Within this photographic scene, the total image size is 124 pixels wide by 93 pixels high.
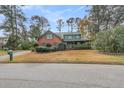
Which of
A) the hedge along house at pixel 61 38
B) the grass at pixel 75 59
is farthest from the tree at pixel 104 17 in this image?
the grass at pixel 75 59

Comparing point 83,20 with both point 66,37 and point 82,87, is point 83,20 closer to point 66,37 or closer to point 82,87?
point 66,37

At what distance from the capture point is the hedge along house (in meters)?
41.2

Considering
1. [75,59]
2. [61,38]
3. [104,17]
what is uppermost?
[104,17]

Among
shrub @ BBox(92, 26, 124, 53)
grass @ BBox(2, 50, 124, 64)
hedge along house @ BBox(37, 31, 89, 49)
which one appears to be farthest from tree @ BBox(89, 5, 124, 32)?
grass @ BBox(2, 50, 124, 64)

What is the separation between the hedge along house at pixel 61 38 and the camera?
41.2 m

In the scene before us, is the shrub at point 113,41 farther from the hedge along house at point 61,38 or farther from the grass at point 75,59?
the hedge along house at point 61,38

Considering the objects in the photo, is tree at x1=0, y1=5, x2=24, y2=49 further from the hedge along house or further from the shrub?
the shrub

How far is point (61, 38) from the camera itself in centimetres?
4178

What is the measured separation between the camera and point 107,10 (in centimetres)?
3756

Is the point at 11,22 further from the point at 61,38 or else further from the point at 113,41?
the point at 113,41

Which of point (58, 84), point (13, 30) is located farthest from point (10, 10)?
point (58, 84)

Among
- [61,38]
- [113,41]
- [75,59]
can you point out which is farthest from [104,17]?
[75,59]
